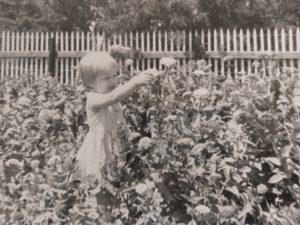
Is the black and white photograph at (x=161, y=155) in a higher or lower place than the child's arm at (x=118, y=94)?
lower

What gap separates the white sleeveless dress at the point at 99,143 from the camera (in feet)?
7.63

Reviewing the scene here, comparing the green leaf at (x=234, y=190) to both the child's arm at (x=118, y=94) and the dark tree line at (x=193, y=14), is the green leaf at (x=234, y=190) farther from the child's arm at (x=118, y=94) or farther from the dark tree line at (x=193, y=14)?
the dark tree line at (x=193, y=14)

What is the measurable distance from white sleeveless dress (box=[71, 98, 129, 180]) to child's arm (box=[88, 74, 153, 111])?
77mm

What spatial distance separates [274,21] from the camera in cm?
1772

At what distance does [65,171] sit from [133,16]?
12.0 meters

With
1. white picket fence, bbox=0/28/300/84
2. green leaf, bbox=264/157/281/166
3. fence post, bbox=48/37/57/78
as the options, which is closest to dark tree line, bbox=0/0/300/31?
white picket fence, bbox=0/28/300/84

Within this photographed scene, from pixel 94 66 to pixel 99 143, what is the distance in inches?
16.5

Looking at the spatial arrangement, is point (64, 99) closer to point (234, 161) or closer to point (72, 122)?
point (72, 122)

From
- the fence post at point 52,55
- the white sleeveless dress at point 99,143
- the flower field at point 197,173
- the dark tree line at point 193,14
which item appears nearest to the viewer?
the flower field at point 197,173

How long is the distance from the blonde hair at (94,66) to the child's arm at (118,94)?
103 mm

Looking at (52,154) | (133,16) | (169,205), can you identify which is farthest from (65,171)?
(133,16)

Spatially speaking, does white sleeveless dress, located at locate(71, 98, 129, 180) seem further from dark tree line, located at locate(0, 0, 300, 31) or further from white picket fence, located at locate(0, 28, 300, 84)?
dark tree line, located at locate(0, 0, 300, 31)

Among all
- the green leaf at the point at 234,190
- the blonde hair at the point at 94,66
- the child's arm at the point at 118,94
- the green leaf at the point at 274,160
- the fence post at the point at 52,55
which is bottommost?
the green leaf at the point at 234,190

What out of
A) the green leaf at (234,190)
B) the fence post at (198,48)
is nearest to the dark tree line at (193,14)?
the fence post at (198,48)
